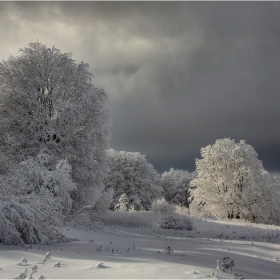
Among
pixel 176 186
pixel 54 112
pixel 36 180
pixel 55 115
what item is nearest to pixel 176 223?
pixel 36 180

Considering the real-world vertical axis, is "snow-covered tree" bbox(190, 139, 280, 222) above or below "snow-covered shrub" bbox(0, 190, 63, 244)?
above

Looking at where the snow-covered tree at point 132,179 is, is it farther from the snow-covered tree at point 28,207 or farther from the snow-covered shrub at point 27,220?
the snow-covered shrub at point 27,220

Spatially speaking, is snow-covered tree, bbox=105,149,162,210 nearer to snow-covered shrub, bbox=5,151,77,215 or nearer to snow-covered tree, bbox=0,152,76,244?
snow-covered shrub, bbox=5,151,77,215

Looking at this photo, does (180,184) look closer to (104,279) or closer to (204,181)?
(204,181)

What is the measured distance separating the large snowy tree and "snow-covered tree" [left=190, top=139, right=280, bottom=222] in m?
15.7

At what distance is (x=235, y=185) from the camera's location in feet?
95.6

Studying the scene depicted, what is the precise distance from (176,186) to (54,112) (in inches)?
1527

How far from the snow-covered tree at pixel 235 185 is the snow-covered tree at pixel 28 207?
70.0 feet

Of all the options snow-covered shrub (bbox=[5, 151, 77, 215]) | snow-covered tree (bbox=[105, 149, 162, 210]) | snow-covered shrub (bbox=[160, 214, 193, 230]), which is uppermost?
snow-covered tree (bbox=[105, 149, 162, 210])

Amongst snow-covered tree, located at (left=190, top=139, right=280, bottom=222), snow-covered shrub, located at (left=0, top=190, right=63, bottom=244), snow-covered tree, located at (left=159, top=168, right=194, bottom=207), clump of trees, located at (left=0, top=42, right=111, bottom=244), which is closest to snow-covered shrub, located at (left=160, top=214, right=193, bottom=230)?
clump of trees, located at (left=0, top=42, right=111, bottom=244)

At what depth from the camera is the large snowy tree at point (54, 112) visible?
50.9 ft

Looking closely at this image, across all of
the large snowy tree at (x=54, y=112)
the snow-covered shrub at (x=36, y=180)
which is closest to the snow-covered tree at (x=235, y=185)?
the large snowy tree at (x=54, y=112)

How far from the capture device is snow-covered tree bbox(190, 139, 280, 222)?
28188 millimetres

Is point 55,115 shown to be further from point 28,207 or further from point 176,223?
point 28,207
